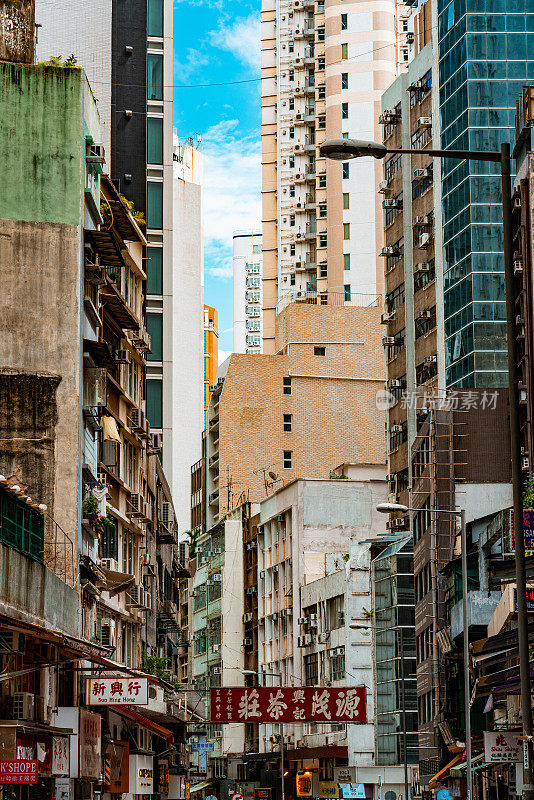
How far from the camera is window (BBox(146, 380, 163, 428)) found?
7831cm

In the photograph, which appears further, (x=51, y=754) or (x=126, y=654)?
(x=126, y=654)

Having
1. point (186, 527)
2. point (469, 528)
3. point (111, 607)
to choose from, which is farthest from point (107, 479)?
point (186, 527)

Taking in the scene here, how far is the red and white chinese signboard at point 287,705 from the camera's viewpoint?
5441cm

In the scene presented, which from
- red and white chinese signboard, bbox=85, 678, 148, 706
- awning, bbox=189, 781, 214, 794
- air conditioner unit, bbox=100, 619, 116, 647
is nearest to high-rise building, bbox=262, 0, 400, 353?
awning, bbox=189, 781, 214, 794

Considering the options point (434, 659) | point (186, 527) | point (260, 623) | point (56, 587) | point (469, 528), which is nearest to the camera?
point (56, 587)

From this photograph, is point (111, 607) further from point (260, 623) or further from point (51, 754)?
point (260, 623)

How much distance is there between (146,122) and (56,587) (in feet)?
138

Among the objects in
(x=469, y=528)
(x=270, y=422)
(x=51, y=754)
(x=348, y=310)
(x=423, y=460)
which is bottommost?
(x=51, y=754)

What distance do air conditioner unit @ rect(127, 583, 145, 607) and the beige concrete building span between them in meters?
58.2

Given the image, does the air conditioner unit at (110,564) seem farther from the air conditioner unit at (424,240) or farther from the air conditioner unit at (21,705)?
the air conditioner unit at (424,240)

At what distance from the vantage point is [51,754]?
3403cm

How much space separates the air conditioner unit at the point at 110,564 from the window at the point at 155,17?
38.4 metres

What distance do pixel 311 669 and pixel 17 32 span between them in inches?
2480

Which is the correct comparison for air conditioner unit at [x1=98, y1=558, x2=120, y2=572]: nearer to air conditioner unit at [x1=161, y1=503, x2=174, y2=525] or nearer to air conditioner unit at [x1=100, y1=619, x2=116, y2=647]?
air conditioner unit at [x1=100, y1=619, x2=116, y2=647]
